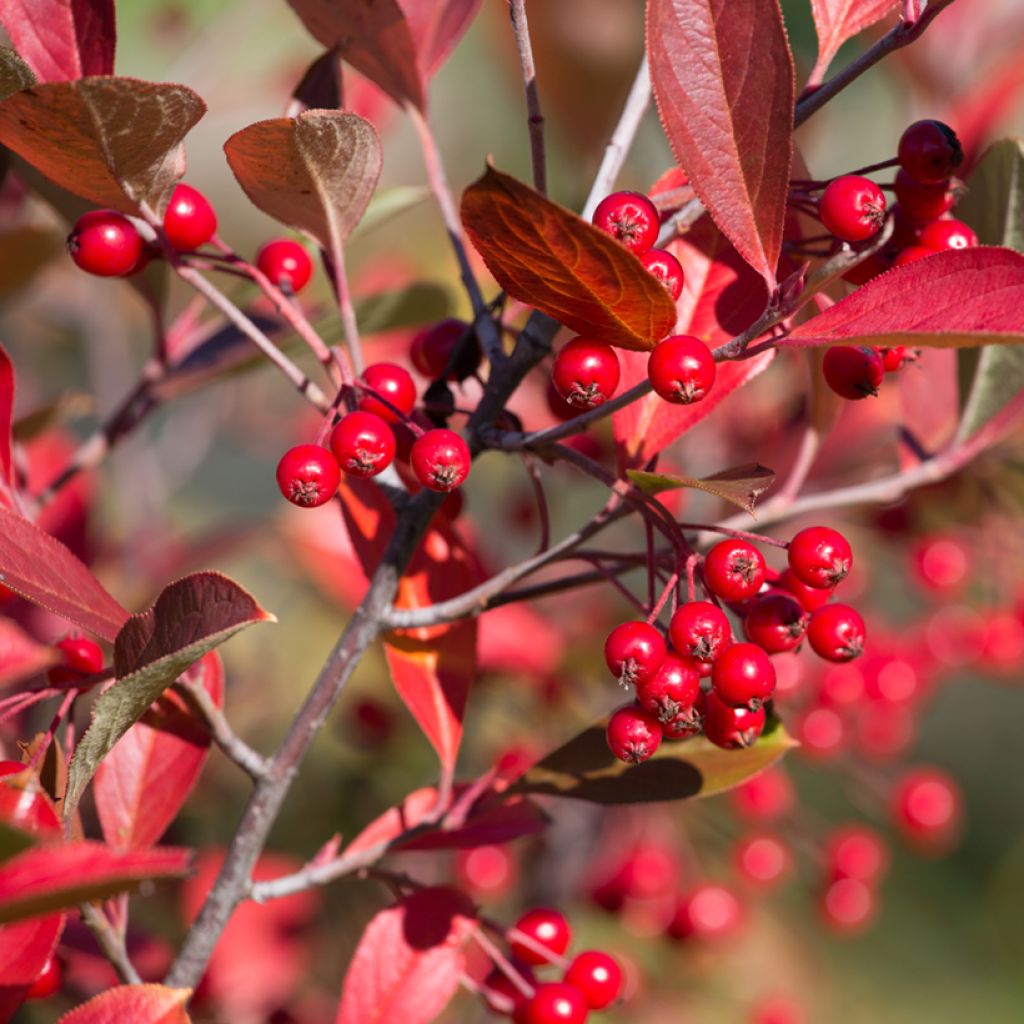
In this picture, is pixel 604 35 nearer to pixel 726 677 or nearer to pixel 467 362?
pixel 467 362

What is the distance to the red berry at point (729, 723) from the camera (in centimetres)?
60

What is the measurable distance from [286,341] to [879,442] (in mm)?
910

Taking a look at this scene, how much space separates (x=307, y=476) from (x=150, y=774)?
0.28 meters

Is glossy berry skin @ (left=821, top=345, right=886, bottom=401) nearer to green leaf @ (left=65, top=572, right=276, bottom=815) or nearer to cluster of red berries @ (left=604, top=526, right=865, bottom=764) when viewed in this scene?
cluster of red berries @ (left=604, top=526, right=865, bottom=764)

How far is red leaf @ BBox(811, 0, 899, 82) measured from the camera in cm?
61

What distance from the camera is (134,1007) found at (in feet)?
1.83

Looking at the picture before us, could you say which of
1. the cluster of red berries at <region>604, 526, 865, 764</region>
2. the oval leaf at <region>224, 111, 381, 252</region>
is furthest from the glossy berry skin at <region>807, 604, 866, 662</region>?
the oval leaf at <region>224, 111, 381, 252</region>

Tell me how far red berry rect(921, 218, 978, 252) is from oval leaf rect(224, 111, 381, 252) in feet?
0.97

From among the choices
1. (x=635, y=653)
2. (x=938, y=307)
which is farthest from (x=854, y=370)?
(x=635, y=653)

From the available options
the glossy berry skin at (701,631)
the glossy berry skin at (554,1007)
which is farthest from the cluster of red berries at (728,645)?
the glossy berry skin at (554,1007)

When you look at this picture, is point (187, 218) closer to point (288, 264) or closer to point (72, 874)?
point (288, 264)

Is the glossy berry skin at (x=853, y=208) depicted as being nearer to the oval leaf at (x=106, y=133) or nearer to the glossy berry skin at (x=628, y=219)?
the glossy berry skin at (x=628, y=219)

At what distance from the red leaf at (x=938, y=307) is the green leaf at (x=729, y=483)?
0.21 feet

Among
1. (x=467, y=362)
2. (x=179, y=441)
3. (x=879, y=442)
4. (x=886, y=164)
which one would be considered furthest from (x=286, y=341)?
→ (x=179, y=441)
